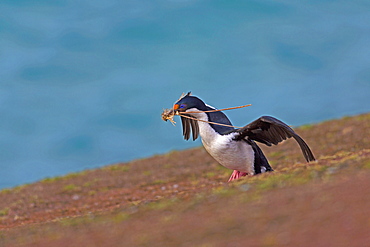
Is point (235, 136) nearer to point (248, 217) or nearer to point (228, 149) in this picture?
point (228, 149)

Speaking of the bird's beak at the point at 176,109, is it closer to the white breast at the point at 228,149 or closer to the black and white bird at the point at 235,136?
the black and white bird at the point at 235,136

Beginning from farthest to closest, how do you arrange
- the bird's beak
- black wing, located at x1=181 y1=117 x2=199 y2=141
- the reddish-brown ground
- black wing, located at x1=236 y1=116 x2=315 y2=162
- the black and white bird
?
black wing, located at x1=181 y1=117 x2=199 y2=141 → the bird's beak → the black and white bird → black wing, located at x1=236 y1=116 x2=315 y2=162 → the reddish-brown ground

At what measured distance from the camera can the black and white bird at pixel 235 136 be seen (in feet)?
42.1

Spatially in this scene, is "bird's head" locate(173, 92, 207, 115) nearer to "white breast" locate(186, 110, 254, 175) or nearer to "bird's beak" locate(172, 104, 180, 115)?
"bird's beak" locate(172, 104, 180, 115)

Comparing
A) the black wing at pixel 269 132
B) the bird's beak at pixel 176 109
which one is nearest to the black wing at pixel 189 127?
the bird's beak at pixel 176 109

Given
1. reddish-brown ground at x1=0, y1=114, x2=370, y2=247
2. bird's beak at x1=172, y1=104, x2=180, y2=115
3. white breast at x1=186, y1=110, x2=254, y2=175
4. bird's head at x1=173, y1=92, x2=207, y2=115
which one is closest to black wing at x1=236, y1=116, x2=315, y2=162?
white breast at x1=186, y1=110, x2=254, y2=175

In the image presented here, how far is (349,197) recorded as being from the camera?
30.2 feet

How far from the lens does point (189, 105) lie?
44.4ft

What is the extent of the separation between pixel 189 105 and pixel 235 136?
134 cm

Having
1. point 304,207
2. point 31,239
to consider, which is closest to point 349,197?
point 304,207

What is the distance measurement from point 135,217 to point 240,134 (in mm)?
3153

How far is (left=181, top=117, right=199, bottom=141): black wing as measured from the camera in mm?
14820

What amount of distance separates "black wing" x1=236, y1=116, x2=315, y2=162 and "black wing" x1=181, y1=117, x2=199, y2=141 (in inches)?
79.9

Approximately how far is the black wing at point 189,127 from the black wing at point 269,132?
203 cm
